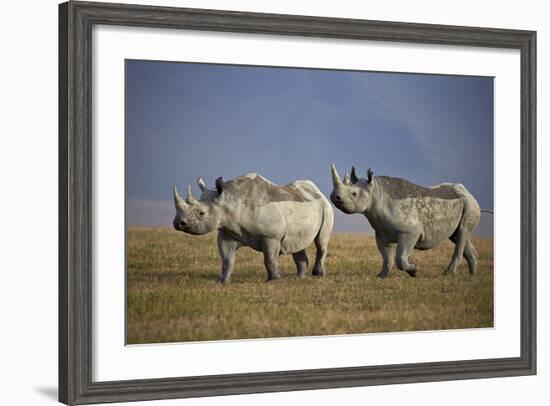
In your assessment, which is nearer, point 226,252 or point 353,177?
point 226,252

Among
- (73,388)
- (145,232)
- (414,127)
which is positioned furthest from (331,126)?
(73,388)

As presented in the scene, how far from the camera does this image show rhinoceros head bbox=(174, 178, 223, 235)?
8.90 m

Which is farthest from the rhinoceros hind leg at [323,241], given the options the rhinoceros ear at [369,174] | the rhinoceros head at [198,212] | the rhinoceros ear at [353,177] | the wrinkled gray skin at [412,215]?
the rhinoceros head at [198,212]

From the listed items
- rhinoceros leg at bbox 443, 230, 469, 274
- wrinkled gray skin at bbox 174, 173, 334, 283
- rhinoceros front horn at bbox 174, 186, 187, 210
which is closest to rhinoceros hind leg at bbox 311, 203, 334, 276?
wrinkled gray skin at bbox 174, 173, 334, 283

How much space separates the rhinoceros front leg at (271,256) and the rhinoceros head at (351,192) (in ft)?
1.69

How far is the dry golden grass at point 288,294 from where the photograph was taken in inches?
344

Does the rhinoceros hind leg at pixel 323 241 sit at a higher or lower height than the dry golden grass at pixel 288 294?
higher

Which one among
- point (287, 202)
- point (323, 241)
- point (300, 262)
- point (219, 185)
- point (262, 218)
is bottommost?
point (300, 262)

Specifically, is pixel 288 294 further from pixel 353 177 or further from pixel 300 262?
pixel 353 177

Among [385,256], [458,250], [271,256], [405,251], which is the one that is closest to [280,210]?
[271,256]

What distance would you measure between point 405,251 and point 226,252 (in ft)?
4.63

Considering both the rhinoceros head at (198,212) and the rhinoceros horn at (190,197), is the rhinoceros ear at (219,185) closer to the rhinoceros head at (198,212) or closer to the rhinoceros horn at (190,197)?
the rhinoceros head at (198,212)

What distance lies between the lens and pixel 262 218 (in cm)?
933

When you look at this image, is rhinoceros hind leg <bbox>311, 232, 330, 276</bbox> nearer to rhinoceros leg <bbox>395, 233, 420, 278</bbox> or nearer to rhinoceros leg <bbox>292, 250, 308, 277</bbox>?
rhinoceros leg <bbox>292, 250, 308, 277</bbox>
